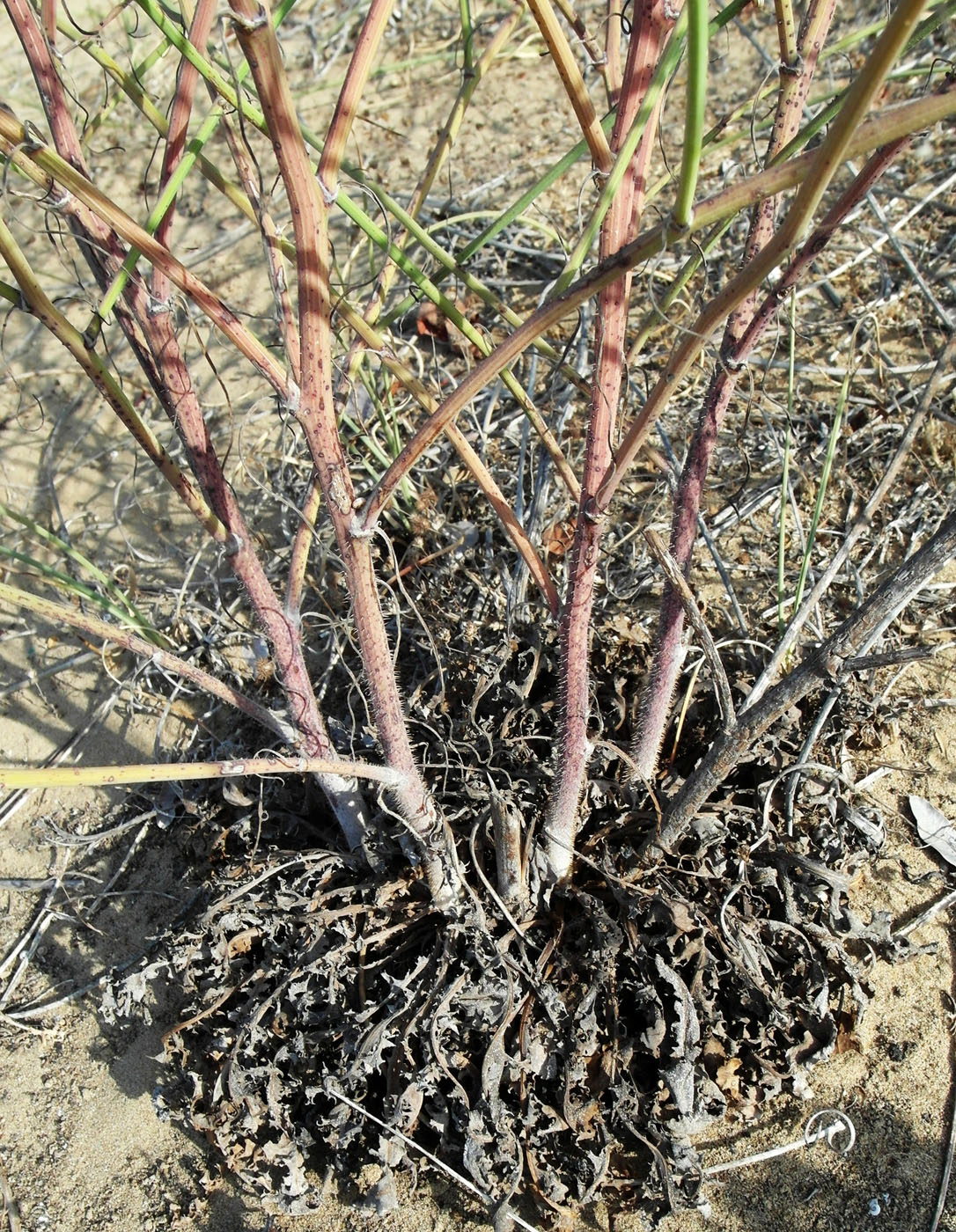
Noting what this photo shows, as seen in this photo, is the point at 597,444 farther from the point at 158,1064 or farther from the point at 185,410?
the point at 158,1064

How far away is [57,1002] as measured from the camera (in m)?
1.76

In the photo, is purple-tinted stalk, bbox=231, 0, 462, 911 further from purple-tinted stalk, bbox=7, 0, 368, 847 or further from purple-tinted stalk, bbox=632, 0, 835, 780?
purple-tinted stalk, bbox=632, 0, 835, 780

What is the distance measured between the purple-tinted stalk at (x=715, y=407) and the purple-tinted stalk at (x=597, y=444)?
0.40 ft

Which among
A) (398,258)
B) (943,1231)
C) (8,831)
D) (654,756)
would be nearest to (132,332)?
(398,258)

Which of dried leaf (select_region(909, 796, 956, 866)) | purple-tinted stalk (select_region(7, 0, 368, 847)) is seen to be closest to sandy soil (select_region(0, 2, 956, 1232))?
dried leaf (select_region(909, 796, 956, 866))

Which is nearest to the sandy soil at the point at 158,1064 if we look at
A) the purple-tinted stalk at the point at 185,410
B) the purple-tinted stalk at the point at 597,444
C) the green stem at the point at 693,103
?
the purple-tinted stalk at the point at 185,410

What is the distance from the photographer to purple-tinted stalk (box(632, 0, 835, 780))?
1120 mm

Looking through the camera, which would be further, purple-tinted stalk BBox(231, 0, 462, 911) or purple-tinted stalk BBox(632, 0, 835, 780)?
purple-tinted stalk BBox(632, 0, 835, 780)

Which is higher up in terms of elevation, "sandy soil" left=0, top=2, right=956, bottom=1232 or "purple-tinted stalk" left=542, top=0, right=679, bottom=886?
"purple-tinted stalk" left=542, top=0, right=679, bottom=886

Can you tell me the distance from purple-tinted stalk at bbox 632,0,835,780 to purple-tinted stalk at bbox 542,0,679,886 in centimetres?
12

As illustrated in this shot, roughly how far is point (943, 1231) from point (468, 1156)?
0.69 metres

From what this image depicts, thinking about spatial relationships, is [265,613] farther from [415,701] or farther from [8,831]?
[8,831]

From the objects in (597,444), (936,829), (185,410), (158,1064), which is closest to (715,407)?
(597,444)

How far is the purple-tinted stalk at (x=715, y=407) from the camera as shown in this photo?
44.1 inches
